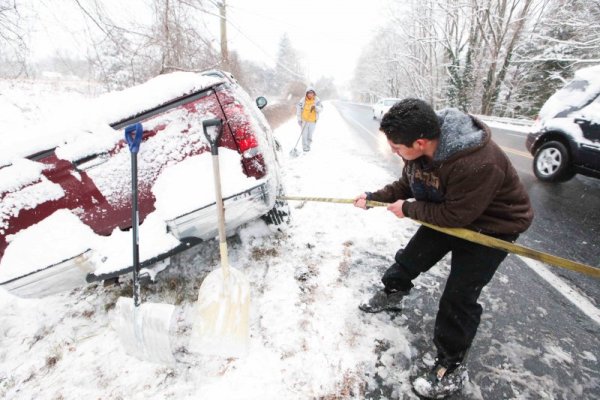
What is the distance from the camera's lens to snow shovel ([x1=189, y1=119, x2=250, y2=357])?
2.02m

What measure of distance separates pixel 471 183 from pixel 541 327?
5.09 ft

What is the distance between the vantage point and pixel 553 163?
5.26m

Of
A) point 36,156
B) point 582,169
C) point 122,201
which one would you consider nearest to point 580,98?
point 582,169

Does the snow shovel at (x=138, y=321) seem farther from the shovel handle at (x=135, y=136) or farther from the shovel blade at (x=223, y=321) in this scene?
the shovel blade at (x=223, y=321)

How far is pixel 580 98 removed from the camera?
4.87 meters

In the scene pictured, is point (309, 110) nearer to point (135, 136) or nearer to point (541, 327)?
point (135, 136)

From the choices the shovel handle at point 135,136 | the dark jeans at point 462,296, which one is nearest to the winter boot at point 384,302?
the dark jeans at point 462,296

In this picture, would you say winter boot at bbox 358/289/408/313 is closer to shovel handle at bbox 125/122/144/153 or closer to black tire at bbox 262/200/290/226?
black tire at bbox 262/200/290/226

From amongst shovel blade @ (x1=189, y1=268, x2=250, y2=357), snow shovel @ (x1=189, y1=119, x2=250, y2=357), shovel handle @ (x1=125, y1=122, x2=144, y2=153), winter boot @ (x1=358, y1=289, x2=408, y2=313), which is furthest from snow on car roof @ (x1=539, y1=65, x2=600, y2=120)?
shovel handle @ (x1=125, y1=122, x2=144, y2=153)

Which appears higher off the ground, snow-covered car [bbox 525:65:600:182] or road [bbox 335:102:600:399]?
snow-covered car [bbox 525:65:600:182]

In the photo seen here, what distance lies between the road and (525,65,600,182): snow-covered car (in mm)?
1720

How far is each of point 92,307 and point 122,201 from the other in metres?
1.11

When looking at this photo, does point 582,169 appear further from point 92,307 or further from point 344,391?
point 92,307

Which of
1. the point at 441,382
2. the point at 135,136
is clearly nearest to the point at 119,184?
the point at 135,136
